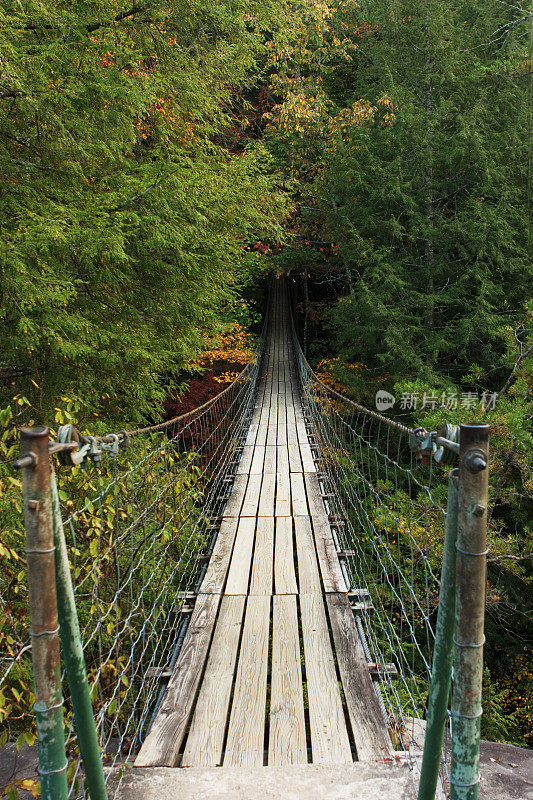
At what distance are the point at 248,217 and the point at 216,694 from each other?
180 inches

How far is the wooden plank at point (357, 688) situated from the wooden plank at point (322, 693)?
0.03 m

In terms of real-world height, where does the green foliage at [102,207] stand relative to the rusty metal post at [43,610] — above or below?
above

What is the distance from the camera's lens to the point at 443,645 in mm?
756

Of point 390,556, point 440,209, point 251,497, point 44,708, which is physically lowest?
point 251,497

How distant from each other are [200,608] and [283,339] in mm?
12808

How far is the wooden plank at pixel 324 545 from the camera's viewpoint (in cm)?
243

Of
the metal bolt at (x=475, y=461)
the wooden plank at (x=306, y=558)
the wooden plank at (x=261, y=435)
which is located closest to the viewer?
the metal bolt at (x=475, y=461)

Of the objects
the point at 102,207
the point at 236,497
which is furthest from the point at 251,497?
the point at 102,207

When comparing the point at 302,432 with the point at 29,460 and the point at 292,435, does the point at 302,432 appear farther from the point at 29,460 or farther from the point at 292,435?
the point at 29,460

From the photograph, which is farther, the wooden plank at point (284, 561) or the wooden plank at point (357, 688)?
the wooden plank at point (284, 561)

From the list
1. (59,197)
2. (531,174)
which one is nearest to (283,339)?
(531,174)

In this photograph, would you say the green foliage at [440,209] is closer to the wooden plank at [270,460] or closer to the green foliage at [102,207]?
the wooden plank at [270,460]

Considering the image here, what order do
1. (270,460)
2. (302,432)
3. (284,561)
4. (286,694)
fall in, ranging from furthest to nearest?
(302,432)
(270,460)
(284,561)
(286,694)

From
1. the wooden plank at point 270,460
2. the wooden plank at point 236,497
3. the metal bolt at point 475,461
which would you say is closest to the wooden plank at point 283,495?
the wooden plank at point 270,460
